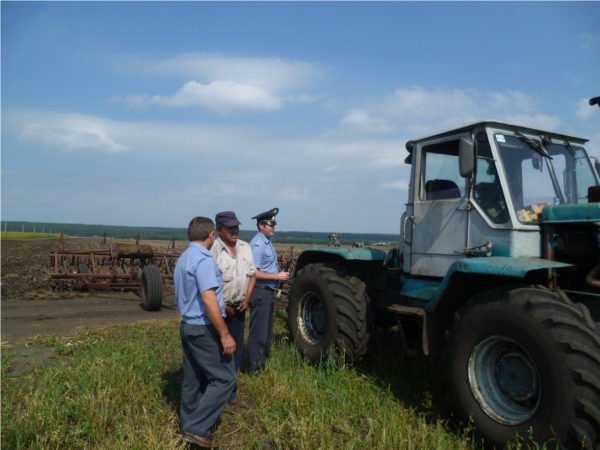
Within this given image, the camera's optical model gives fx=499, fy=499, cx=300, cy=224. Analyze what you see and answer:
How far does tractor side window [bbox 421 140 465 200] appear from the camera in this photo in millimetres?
4805

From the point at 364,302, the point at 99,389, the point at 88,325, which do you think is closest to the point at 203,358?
the point at 99,389

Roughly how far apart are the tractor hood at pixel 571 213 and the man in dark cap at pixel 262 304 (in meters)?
2.52

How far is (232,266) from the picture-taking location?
4.46 meters

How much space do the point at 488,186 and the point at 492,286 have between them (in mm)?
889

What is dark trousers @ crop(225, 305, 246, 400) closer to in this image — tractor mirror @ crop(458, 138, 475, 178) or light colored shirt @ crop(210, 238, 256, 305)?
light colored shirt @ crop(210, 238, 256, 305)

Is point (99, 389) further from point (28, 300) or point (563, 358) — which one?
point (28, 300)

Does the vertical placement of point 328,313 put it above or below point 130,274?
above

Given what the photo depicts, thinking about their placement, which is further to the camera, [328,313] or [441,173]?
[328,313]

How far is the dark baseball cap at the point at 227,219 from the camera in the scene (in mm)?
4430

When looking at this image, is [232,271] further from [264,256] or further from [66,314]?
[66,314]

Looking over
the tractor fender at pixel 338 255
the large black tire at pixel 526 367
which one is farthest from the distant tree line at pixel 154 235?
the large black tire at pixel 526 367

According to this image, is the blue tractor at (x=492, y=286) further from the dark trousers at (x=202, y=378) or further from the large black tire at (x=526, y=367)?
the dark trousers at (x=202, y=378)

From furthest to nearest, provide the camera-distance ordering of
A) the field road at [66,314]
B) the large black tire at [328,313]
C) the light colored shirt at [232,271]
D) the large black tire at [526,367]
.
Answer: the field road at [66,314] → the large black tire at [328,313] → the light colored shirt at [232,271] → the large black tire at [526,367]

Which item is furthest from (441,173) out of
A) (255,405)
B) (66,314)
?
(66,314)
